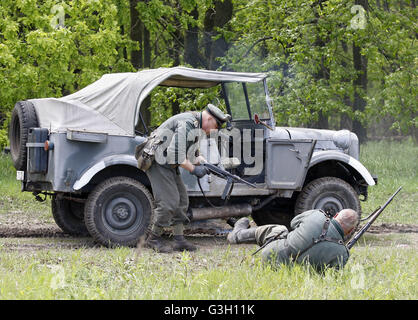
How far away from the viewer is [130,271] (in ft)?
21.7

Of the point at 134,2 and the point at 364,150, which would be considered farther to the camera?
the point at 364,150

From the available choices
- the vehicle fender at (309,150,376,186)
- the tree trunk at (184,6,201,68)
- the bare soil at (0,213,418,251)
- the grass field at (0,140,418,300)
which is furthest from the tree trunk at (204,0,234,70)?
the grass field at (0,140,418,300)

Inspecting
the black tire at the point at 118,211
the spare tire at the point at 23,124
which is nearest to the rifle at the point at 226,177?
the black tire at the point at 118,211

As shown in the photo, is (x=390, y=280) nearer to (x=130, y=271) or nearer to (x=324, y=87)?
(x=130, y=271)

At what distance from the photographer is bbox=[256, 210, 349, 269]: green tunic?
6367 mm

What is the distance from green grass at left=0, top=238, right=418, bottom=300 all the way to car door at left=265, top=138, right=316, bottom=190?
2.21 meters

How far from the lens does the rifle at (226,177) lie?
9.15 metres

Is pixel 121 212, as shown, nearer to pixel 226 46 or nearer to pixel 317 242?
pixel 317 242

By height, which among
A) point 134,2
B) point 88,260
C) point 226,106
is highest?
point 134,2

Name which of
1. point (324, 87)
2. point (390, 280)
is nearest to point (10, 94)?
point (324, 87)

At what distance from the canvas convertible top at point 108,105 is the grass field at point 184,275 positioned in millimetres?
1508
